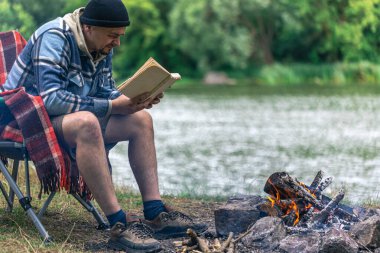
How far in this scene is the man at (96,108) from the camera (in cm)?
440

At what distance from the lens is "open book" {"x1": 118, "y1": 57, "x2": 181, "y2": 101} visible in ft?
14.3

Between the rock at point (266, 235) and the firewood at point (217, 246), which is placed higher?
the rock at point (266, 235)

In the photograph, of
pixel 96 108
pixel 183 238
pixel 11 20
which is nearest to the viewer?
pixel 96 108

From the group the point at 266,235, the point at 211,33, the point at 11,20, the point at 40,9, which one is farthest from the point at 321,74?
the point at 266,235

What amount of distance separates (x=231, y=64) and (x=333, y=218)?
38891mm

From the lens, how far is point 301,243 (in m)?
4.27

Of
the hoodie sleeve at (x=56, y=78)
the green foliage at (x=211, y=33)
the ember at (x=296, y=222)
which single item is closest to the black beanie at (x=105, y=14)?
the hoodie sleeve at (x=56, y=78)

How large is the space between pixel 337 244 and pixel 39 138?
1.59 meters

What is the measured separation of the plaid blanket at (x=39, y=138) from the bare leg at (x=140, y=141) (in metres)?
0.31

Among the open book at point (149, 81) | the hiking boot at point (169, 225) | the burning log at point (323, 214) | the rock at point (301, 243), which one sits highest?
the open book at point (149, 81)

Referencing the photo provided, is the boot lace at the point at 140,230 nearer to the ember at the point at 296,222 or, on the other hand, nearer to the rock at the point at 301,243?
the ember at the point at 296,222

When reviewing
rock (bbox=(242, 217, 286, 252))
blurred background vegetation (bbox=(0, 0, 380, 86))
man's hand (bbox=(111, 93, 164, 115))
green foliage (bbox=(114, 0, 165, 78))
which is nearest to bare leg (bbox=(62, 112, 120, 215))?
man's hand (bbox=(111, 93, 164, 115))

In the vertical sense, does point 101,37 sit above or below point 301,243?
above

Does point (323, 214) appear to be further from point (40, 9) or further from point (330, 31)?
point (330, 31)
